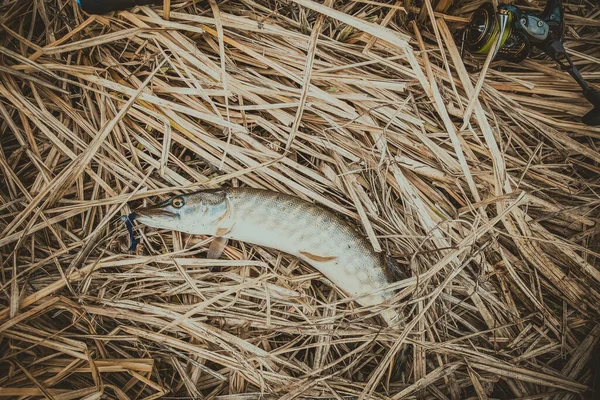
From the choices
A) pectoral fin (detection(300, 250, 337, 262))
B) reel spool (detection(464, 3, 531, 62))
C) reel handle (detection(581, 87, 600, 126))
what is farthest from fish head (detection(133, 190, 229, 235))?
reel handle (detection(581, 87, 600, 126))

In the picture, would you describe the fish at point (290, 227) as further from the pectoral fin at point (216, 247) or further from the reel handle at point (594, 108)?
the reel handle at point (594, 108)

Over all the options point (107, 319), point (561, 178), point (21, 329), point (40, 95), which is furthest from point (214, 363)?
point (561, 178)

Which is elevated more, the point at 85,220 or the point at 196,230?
the point at 196,230

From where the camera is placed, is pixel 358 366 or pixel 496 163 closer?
pixel 496 163

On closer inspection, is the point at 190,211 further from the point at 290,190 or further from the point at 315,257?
the point at 315,257

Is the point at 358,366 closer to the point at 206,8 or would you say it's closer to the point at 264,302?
the point at 264,302

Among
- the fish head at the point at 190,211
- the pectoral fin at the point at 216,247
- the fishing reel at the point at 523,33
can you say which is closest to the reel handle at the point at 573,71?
the fishing reel at the point at 523,33

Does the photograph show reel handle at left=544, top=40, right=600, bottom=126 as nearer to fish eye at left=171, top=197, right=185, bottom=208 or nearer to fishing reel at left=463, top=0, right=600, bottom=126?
fishing reel at left=463, top=0, right=600, bottom=126
